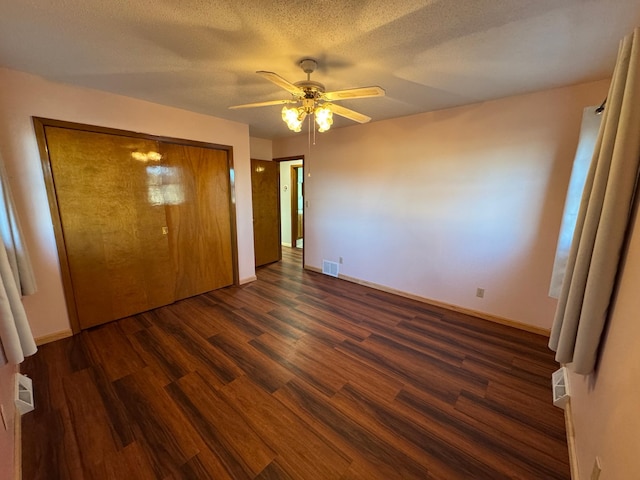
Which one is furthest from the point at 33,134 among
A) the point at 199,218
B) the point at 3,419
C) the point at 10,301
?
the point at 3,419

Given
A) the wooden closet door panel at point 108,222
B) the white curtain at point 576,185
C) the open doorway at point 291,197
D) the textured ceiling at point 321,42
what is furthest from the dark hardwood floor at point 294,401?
the open doorway at point 291,197

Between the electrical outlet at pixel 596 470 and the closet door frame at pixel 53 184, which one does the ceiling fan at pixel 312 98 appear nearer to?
the closet door frame at pixel 53 184

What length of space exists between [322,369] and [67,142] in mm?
3118

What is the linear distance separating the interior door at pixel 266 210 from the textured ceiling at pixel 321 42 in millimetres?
2250

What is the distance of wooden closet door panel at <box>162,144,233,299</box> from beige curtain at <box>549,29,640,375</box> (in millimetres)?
3578

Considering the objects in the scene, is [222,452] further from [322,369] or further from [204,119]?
[204,119]

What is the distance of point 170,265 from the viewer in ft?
10.3

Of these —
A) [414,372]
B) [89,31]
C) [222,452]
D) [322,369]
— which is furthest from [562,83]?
[222,452]

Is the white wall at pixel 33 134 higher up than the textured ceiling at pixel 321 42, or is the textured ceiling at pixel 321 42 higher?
the textured ceiling at pixel 321 42

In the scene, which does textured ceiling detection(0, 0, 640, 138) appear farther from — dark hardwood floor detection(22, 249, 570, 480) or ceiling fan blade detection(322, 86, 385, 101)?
dark hardwood floor detection(22, 249, 570, 480)

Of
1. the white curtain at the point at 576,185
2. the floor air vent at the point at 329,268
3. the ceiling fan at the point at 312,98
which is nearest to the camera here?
the ceiling fan at the point at 312,98

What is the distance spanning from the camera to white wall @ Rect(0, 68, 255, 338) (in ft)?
6.78

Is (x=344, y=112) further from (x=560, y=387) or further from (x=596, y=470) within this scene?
(x=560, y=387)

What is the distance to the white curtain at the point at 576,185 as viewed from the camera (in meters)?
1.92
